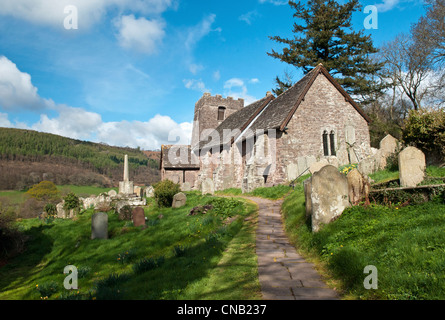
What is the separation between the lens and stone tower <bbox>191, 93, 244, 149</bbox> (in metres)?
36.4

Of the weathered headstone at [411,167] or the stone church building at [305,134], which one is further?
the stone church building at [305,134]

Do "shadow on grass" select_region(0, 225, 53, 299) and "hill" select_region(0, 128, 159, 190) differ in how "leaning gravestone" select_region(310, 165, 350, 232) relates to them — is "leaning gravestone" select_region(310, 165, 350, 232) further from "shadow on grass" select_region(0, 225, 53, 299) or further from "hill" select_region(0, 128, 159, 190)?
"hill" select_region(0, 128, 159, 190)

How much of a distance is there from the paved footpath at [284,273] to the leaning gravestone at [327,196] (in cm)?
101

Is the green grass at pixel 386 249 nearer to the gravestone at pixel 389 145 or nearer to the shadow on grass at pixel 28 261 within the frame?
the gravestone at pixel 389 145

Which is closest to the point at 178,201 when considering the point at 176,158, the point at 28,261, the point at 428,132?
the point at 28,261

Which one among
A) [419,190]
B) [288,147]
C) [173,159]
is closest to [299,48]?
[288,147]

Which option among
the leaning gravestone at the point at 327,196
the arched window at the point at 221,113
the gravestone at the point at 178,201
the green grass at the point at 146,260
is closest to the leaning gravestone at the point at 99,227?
the green grass at the point at 146,260

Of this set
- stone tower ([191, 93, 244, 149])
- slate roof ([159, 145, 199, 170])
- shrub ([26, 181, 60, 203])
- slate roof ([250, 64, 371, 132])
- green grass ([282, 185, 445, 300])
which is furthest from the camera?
stone tower ([191, 93, 244, 149])

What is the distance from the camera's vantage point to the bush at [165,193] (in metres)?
15.6

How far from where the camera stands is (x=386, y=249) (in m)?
3.84

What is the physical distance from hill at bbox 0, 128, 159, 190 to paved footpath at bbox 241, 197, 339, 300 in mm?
53005

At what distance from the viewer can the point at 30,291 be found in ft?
23.3

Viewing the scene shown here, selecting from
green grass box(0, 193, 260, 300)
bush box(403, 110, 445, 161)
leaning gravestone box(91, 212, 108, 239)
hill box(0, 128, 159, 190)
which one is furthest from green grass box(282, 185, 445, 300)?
hill box(0, 128, 159, 190)
